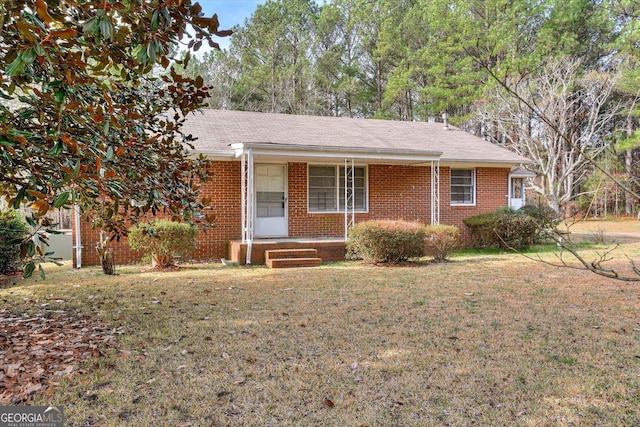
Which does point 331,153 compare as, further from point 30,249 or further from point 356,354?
point 30,249

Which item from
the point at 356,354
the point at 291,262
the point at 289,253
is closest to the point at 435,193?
the point at 289,253

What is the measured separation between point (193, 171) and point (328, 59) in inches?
1098

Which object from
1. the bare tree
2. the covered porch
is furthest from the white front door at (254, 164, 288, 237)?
the bare tree

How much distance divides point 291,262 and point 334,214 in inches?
122

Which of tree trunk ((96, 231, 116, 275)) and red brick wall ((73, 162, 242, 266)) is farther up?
red brick wall ((73, 162, 242, 266))

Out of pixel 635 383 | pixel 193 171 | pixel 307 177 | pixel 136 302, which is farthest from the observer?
pixel 307 177

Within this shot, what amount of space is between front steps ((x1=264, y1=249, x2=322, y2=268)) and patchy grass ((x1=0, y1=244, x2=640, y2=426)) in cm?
229

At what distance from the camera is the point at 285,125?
14.2 meters

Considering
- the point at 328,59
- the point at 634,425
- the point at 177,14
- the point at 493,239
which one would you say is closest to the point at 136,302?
the point at 177,14

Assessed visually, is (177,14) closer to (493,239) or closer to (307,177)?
(307,177)

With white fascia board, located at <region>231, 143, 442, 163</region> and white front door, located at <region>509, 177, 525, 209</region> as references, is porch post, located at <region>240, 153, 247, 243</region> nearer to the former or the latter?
white fascia board, located at <region>231, 143, 442, 163</region>

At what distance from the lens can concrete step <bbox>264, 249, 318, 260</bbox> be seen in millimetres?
10273

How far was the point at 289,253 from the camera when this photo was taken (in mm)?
10383

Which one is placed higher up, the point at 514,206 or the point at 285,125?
the point at 285,125
